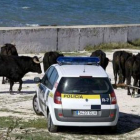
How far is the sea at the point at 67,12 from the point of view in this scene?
56219mm

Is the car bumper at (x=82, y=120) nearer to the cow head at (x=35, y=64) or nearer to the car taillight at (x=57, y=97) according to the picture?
the car taillight at (x=57, y=97)

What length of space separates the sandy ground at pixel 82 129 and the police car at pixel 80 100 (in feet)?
1.14

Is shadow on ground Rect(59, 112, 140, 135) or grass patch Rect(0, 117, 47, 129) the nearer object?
shadow on ground Rect(59, 112, 140, 135)

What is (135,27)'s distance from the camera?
116ft

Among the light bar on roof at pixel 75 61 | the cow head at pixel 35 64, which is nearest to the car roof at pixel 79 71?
the light bar on roof at pixel 75 61

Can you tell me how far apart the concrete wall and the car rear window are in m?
15.1

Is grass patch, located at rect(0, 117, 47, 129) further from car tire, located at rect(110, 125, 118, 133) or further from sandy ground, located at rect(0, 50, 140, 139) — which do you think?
car tire, located at rect(110, 125, 118, 133)

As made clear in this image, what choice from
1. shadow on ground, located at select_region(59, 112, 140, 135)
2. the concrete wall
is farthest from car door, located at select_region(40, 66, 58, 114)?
the concrete wall

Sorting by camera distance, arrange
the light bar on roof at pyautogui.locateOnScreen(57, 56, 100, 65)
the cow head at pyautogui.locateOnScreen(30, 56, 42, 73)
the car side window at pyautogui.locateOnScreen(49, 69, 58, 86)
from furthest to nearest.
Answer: the cow head at pyautogui.locateOnScreen(30, 56, 42, 73) → the light bar on roof at pyautogui.locateOnScreen(57, 56, 100, 65) → the car side window at pyautogui.locateOnScreen(49, 69, 58, 86)

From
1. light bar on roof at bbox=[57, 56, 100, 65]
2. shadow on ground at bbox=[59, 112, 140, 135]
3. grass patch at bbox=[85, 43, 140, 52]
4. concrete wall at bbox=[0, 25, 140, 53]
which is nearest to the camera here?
shadow on ground at bbox=[59, 112, 140, 135]

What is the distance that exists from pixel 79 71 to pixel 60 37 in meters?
16.5

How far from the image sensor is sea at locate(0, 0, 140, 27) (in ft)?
184

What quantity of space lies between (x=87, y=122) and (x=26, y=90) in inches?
294

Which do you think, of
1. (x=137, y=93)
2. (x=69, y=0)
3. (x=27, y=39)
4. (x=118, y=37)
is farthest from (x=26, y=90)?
(x=69, y=0)
